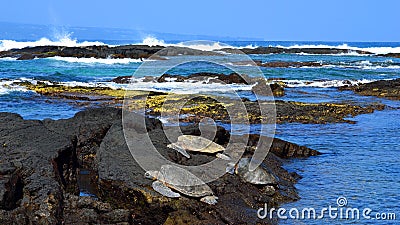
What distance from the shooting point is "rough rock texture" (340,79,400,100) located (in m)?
21.7

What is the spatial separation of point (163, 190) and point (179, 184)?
0.22m

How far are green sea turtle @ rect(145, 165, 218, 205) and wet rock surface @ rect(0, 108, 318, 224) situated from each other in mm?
84

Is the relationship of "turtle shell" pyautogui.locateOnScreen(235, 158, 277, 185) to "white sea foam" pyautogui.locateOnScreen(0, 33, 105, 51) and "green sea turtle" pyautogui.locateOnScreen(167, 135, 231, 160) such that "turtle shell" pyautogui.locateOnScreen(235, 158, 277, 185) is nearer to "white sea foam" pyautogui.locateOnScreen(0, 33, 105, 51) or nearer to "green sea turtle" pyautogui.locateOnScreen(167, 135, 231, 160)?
"green sea turtle" pyautogui.locateOnScreen(167, 135, 231, 160)

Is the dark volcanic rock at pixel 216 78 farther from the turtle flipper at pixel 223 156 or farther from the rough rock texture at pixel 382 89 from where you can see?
the turtle flipper at pixel 223 156

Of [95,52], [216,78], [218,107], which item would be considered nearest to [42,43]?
[95,52]

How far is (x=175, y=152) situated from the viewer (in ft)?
24.9

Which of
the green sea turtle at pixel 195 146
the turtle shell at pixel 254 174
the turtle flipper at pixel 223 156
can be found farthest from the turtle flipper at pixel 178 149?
the turtle shell at pixel 254 174

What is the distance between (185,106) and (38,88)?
9.33m

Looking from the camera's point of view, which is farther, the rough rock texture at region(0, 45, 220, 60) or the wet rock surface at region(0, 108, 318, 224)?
the rough rock texture at region(0, 45, 220, 60)

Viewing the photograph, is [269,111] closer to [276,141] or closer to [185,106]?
[185,106]

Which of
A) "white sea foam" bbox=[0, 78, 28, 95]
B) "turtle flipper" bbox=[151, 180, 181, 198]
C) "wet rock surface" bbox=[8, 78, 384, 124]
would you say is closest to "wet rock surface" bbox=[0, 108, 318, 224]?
"turtle flipper" bbox=[151, 180, 181, 198]

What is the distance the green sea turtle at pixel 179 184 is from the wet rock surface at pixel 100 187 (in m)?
0.08

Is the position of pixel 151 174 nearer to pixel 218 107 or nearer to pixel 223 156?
pixel 223 156

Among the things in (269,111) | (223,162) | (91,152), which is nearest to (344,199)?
(223,162)
